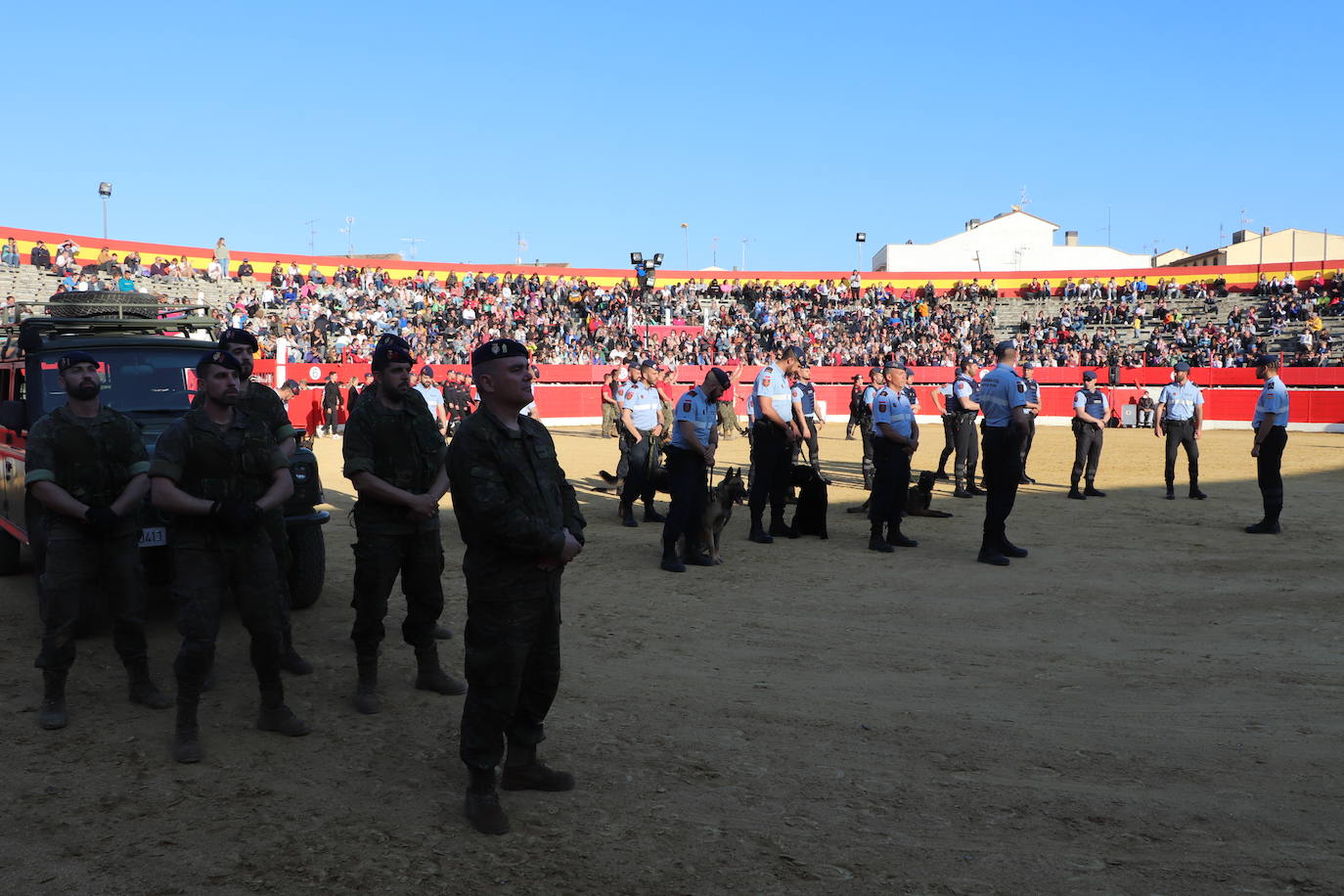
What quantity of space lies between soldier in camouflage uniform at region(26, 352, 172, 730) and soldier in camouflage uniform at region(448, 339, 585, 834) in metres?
2.34

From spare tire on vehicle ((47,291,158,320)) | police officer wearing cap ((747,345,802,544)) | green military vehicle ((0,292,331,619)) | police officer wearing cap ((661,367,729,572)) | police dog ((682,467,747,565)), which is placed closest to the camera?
green military vehicle ((0,292,331,619))

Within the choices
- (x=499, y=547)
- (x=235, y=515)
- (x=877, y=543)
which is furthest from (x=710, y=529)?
(x=499, y=547)

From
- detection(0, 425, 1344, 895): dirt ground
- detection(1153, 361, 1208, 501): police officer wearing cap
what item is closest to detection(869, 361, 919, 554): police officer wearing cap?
detection(0, 425, 1344, 895): dirt ground

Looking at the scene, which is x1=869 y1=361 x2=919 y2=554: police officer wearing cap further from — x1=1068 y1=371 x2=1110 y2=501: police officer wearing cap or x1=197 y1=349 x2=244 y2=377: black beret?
x1=197 y1=349 x2=244 y2=377: black beret

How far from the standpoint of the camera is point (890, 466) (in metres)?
10.9

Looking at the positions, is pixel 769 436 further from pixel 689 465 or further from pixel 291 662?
pixel 291 662

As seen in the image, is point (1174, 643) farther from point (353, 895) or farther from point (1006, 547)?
point (353, 895)

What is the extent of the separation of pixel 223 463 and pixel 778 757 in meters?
2.97

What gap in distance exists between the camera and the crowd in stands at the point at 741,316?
3669cm

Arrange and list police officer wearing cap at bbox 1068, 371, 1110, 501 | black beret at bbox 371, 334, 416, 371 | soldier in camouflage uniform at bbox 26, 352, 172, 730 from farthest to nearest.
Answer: police officer wearing cap at bbox 1068, 371, 1110, 501 < black beret at bbox 371, 334, 416, 371 < soldier in camouflage uniform at bbox 26, 352, 172, 730

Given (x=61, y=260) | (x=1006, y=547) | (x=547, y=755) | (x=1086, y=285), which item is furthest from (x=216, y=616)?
(x=1086, y=285)

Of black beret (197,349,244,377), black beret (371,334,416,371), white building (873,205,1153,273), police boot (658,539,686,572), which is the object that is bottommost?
police boot (658,539,686,572)

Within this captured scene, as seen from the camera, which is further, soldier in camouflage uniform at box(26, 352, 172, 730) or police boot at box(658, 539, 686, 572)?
police boot at box(658, 539, 686, 572)

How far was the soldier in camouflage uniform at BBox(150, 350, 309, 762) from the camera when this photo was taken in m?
4.96
